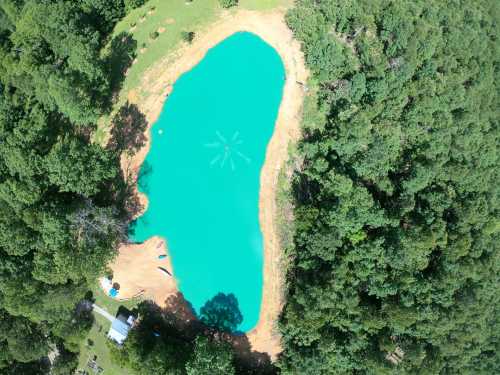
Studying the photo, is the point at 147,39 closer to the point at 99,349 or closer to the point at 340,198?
the point at 340,198

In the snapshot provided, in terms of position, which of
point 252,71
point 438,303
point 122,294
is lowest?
point 122,294

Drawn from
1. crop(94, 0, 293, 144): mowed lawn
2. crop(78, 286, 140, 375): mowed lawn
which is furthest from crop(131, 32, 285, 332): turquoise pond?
crop(78, 286, 140, 375): mowed lawn

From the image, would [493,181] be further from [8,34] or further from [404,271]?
[8,34]

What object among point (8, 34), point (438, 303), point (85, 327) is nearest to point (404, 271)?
point (438, 303)

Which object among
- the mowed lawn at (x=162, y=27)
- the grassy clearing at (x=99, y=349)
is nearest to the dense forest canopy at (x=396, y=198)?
the mowed lawn at (x=162, y=27)

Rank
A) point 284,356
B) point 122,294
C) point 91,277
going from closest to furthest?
1. point 91,277
2. point 284,356
3. point 122,294

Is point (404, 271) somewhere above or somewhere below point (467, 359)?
above

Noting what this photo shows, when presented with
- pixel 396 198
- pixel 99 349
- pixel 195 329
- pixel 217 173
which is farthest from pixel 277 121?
pixel 99 349
